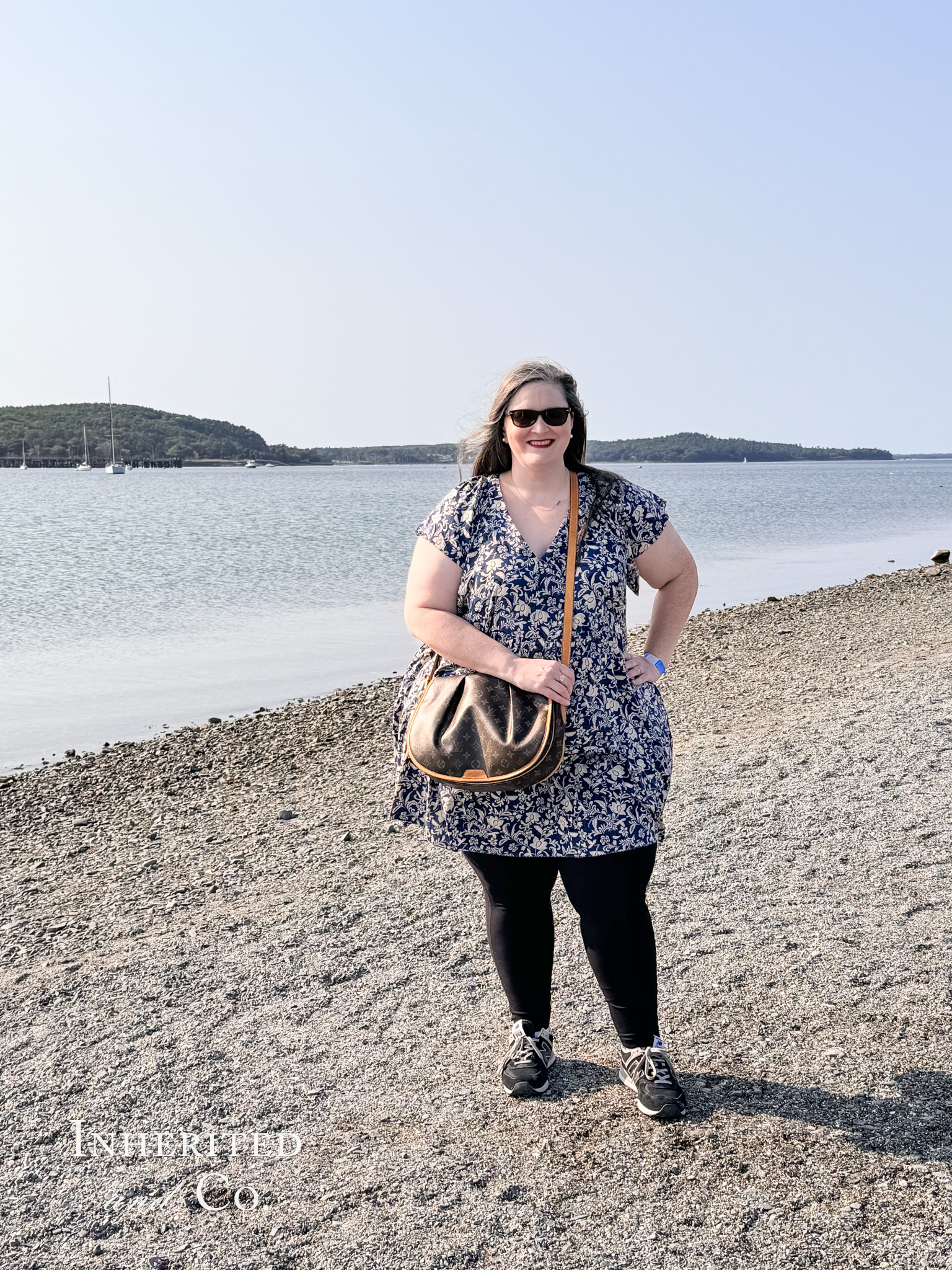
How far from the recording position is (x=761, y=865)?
4938mm

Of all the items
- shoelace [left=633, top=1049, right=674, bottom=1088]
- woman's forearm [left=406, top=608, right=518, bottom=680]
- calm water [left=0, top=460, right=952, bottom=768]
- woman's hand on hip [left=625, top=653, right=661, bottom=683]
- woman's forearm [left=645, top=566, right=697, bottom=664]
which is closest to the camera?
woman's forearm [left=406, top=608, right=518, bottom=680]

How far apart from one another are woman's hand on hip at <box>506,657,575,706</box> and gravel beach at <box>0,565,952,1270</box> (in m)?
1.18

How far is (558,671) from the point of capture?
268 centimetres

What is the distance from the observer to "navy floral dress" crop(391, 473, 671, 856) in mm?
2768

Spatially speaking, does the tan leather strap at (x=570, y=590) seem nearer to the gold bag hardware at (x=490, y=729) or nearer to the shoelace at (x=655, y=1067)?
the gold bag hardware at (x=490, y=729)

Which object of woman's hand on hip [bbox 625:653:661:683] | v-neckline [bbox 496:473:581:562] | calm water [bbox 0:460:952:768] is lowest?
calm water [bbox 0:460:952:768]

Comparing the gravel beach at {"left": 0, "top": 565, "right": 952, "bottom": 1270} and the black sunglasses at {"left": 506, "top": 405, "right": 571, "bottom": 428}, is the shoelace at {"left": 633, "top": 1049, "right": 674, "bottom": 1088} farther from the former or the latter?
the black sunglasses at {"left": 506, "top": 405, "right": 571, "bottom": 428}

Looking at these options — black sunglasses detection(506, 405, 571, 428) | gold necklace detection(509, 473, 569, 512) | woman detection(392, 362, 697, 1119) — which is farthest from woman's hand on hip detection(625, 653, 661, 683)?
black sunglasses detection(506, 405, 571, 428)

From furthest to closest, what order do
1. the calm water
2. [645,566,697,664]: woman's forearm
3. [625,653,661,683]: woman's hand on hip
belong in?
the calm water < [645,566,697,664]: woman's forearm < [625,653,661,683]: woman's hand on hip

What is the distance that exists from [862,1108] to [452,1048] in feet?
3.93

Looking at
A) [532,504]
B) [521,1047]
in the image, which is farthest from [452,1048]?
[532,504]

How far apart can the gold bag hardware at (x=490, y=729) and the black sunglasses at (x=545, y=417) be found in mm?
206

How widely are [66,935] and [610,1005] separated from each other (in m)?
2.87

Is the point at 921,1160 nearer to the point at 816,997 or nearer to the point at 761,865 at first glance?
the point at 816,997
